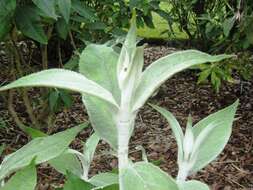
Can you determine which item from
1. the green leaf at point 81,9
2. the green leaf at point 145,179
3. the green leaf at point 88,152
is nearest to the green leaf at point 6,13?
the green leaf at point 81,9

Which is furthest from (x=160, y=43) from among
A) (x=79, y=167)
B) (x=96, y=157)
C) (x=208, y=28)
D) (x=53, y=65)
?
(x=79, y=167)

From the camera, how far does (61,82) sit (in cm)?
60

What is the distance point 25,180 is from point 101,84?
0.15 meters

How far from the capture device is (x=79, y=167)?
81 cm

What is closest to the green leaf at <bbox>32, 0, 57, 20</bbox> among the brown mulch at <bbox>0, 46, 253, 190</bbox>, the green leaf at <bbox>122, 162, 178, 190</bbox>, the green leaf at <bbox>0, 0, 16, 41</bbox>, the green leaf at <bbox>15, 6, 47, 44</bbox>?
the green leaf at <bbox>0, 0, 16, 41</bbox>

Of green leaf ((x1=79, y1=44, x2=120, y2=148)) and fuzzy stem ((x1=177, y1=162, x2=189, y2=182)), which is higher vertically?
green leaf ((x1=79, y1=44, x2=120, y2=148))

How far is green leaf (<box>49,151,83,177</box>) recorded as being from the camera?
0.79 metres

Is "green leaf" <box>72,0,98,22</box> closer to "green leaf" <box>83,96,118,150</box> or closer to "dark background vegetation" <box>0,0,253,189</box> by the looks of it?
"dark background vegetation" <box>0,0,253,189</box>

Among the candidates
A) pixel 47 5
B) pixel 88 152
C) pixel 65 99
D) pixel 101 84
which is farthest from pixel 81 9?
pixel 101 84

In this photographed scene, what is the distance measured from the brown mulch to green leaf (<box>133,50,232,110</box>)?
2.00 m

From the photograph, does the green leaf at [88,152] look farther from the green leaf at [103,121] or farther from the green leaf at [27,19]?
Result: the green leaf at [27,19]

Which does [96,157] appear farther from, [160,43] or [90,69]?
[160,43]

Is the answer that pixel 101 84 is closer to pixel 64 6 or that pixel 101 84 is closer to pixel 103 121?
pixel 103 121

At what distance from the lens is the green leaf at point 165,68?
2.07 ft
